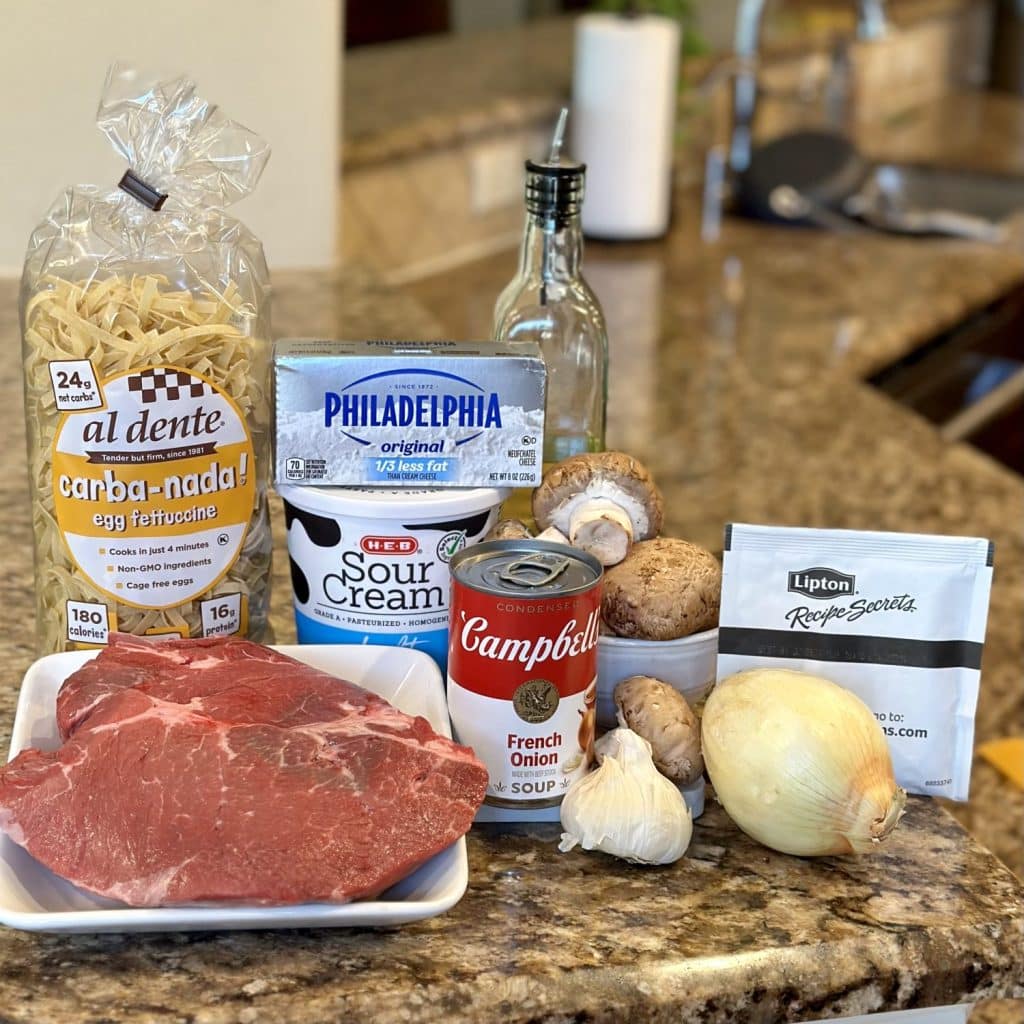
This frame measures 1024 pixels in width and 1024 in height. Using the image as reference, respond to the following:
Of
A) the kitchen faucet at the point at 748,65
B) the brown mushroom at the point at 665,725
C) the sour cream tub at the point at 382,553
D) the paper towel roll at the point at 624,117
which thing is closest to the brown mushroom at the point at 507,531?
the sour cream tub at the point at 382,553

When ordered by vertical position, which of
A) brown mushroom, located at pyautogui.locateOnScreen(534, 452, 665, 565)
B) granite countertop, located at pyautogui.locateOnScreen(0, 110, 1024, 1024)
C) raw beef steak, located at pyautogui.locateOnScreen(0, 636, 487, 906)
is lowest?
granite countertop, located at pyautogui.locateOnScreen(0, 110, 1024, 1024)

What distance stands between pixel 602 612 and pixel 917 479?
39.3 inches

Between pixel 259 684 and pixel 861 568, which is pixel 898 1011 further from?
pixel 259 684

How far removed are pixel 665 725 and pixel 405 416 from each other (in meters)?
0.23


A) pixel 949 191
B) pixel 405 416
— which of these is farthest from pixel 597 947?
pixel 949 191

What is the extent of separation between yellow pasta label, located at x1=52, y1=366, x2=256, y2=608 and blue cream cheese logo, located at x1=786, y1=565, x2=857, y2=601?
33cm

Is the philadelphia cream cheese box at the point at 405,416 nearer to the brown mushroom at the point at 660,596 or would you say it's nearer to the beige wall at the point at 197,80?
the brown mushroom at the point at 660,596

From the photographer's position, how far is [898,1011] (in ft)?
2.33

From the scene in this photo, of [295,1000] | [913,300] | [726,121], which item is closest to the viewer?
[295,1000]

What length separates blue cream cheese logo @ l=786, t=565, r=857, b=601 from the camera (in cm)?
79

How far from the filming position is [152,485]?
82 cm

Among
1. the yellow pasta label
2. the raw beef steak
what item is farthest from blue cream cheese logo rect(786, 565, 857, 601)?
the yellow pasta label

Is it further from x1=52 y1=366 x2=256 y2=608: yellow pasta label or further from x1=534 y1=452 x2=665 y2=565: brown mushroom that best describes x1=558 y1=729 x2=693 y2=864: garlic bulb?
x1=52 y1=366 x2=256 y2=608: yellow pasta label

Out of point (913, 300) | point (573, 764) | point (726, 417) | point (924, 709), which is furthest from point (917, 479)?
point (573, 764)
